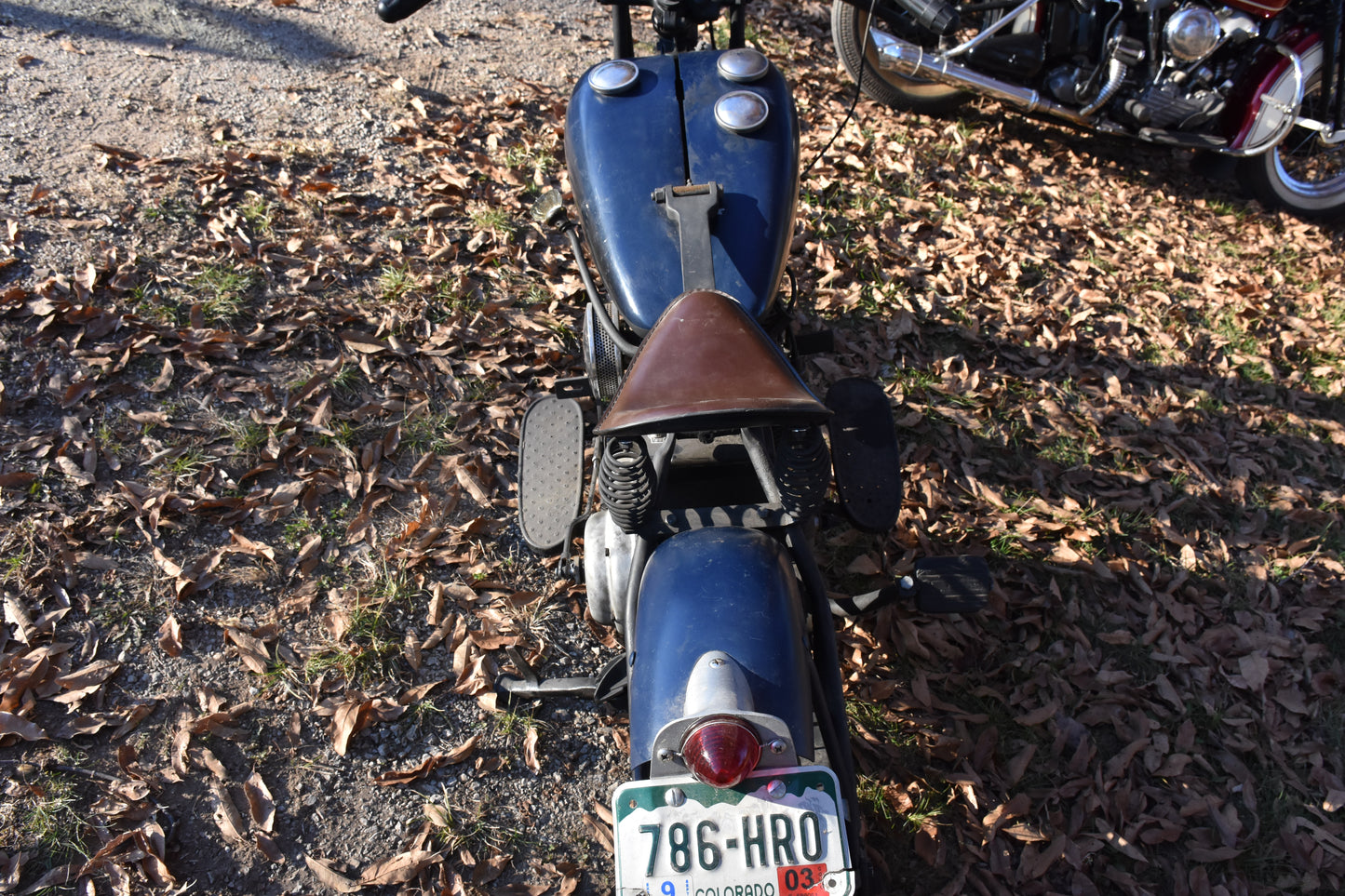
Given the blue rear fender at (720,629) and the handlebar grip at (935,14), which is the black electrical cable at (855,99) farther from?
the blue rear fender at (720,629)

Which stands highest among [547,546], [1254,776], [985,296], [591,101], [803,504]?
[591,101]

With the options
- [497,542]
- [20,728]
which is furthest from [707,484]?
[20,728]

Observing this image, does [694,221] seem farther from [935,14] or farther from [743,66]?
[935,14]

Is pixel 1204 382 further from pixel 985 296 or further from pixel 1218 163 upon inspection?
pixel 1218 163

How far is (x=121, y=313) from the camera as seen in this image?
3256 mm

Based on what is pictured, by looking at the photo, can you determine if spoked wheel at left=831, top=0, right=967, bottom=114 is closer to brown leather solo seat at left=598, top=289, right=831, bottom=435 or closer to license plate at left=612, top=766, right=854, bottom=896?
brown leather solo seat at left=598, top=289, right=831, bottom=435

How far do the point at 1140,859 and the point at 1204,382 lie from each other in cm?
249

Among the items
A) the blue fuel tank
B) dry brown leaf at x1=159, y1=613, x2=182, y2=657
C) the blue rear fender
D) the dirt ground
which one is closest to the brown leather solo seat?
the blue fuel tank

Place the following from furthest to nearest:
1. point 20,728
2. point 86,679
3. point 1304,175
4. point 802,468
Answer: point 1304,175, point 86,679, point 20,728, point 802,468

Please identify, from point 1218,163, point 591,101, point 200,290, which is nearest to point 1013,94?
point 1218,163

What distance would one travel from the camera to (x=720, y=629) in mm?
1620

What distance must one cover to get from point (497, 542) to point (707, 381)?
5.27 ft

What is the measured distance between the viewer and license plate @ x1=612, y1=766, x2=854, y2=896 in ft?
4.60

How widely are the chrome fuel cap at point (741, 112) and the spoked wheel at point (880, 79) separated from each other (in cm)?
313
